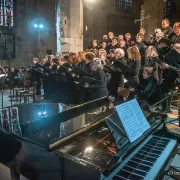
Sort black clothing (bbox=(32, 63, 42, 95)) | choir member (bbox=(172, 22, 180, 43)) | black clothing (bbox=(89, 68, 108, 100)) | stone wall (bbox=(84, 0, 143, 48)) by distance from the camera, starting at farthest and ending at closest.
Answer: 1. stone wall (bbox=(84, 0, 143, 48))
2. black clothing (bbox=(32, 63, 42, 95))
3. choir member (bbox=(172, 22, 180, 43))
4. black clothing (bbox=(89, 68, 108, 100))

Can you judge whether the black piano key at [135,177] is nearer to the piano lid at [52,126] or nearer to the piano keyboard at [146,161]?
the piano keyboard at [146,161]

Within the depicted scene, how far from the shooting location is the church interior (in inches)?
73.2

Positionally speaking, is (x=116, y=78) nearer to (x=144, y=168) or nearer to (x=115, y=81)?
(x=115, y=81)

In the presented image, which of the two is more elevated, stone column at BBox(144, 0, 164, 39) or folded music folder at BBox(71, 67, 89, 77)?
stone column at BBox(144, 0, 164, 39)

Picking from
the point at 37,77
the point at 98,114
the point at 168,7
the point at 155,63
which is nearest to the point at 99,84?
the point at 155,63

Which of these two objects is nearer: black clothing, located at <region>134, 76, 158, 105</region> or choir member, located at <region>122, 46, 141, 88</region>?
black clothing, located at <region>134, 76, 158, 105</region>

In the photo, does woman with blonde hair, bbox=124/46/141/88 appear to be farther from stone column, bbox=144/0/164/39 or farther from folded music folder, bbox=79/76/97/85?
stone column, bbox=144/0/164/39

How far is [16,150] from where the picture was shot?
210cm

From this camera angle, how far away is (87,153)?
2.01 metres

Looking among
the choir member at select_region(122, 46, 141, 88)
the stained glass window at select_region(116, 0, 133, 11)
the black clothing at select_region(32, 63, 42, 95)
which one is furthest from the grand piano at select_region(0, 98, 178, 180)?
the stained glass window at select_region(116, 0, 133, 11)

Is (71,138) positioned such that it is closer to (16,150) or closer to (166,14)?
(16,150)

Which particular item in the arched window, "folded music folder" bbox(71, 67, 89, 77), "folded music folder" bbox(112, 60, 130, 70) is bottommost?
"folded music folder" bbox(71, 67, 89, 77)

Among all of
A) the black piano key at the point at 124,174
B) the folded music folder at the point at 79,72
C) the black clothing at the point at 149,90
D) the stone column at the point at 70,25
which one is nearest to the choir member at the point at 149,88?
the black clothing at the point at 149,90

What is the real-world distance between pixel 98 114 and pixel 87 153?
3.40 feet
